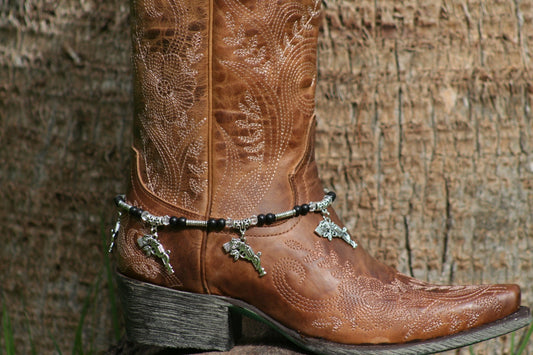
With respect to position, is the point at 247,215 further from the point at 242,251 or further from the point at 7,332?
the point at 7,332

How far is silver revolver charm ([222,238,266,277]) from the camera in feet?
3.79

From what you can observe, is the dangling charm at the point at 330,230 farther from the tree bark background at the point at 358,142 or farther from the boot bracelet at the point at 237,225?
the tree bark background at the point at 358,142

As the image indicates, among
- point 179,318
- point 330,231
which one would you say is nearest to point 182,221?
point 179,318

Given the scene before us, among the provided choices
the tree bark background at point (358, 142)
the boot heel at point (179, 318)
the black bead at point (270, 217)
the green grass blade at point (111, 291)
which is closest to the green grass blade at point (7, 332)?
the tree bark background at point (358, 142)

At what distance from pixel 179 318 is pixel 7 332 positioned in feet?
3.34

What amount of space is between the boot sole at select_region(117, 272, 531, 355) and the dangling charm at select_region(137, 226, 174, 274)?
7cm

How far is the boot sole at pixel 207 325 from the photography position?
1169 millimetres

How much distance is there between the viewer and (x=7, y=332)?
6.09 feet

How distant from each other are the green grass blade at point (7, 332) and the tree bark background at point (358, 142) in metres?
0.04

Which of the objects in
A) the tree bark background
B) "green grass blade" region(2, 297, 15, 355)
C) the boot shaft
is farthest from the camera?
"green grass blade" region(2, 297, 15, 355)

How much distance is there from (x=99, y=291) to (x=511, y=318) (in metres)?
1.39

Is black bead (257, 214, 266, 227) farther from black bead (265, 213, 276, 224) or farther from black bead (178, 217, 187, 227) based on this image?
black bead (178, 217, 187, 227)

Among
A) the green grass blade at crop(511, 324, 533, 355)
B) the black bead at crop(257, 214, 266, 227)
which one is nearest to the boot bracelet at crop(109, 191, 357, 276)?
the black bead at crop(257, 214, 266, 227)

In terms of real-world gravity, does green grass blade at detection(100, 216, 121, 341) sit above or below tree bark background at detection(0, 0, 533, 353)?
below
